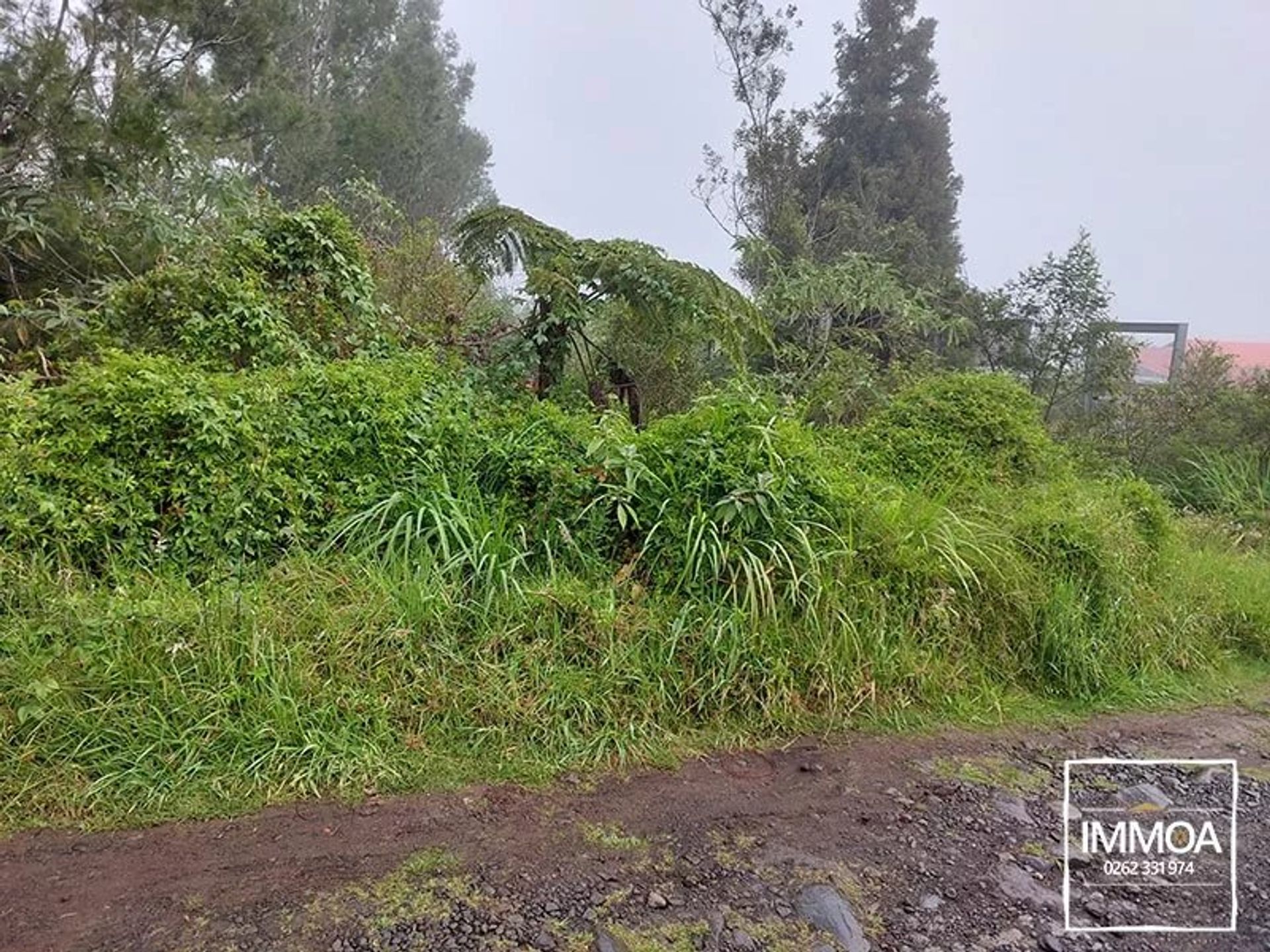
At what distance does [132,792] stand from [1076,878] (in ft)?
8.05

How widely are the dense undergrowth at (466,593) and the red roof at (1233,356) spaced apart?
414 cm

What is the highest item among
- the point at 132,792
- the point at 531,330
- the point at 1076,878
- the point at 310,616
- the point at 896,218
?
the point at 896,218

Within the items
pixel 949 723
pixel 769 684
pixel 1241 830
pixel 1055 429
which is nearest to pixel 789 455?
pixel 769 684

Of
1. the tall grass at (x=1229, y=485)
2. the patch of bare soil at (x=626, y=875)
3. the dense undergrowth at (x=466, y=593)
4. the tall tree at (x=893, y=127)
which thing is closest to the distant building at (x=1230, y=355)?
the tall grass at (x=1229, y=485)

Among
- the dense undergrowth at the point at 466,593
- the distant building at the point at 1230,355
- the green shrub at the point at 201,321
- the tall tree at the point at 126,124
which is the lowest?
the dense undergrowth at the point at 466,593

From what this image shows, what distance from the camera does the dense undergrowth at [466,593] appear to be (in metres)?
1.99

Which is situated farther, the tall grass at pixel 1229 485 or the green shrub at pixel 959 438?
the tall grass at pixel 1229 485

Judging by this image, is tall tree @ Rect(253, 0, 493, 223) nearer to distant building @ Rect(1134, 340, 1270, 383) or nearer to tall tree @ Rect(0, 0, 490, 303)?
tall tree @ Rect(0, 0, 490, 303)

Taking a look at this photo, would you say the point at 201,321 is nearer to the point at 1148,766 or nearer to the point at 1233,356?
the point at 1148,766

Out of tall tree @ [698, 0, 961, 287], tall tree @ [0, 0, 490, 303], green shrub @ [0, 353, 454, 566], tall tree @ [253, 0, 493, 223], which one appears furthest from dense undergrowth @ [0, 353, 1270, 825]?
tall tree @ [253, 0, 493, 223]

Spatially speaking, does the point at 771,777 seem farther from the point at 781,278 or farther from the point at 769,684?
the point at 781,278

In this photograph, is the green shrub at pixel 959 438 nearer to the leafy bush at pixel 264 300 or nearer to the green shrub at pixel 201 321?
the leafy bush at pixel 264 300

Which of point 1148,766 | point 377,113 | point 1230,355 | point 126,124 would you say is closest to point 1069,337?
point 1230,355

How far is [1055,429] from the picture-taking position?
5840mm
